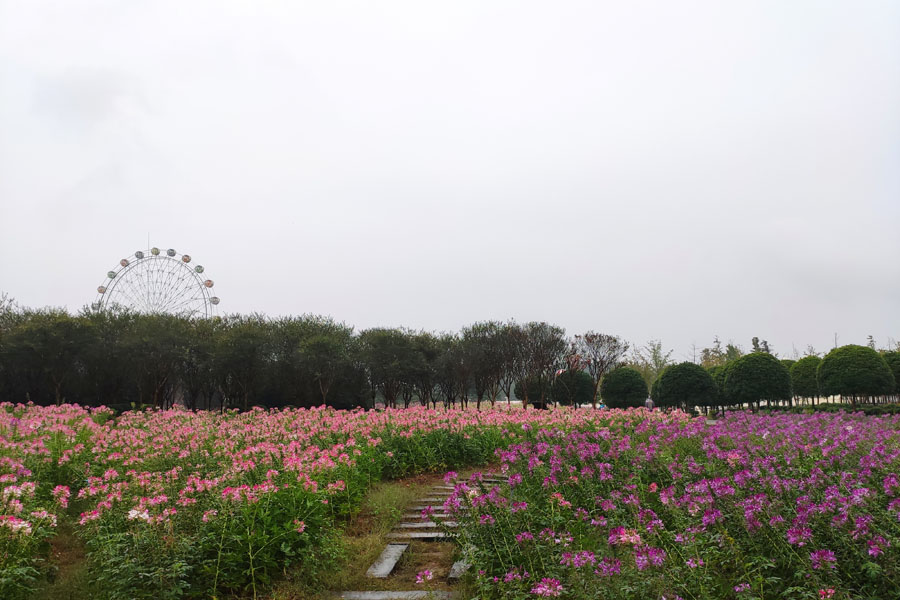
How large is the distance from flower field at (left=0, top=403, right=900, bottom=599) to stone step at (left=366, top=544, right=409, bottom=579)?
0.42 m

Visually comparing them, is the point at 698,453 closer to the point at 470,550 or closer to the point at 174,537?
the point at 470,550

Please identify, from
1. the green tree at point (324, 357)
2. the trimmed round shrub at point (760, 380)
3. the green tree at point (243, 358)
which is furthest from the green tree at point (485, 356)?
Result: the trimmed round shrub at point (760, 380)

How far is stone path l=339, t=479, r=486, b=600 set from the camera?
445 cm

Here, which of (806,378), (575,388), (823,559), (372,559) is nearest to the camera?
(823,559)

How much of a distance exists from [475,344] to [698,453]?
2430 centimetres

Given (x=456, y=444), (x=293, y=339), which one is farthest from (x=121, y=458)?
(x=293, y=339)

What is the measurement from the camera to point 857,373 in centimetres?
2269

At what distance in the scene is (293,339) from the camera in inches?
1067

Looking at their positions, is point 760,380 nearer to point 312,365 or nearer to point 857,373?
point 857,373

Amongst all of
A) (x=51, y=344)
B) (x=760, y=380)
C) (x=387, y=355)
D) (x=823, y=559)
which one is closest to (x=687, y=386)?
(x=760, y=380)

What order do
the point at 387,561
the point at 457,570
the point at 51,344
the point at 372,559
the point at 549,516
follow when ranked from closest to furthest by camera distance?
the point at 457,570 < the point at 549,516 < the point at 387,561 < the point at 372,559 < the point at 51,344

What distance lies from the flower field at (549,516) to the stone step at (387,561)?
0.42 m

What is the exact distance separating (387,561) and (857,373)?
24.1 m

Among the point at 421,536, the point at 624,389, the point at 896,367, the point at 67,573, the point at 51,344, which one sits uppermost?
the point at 51,344
